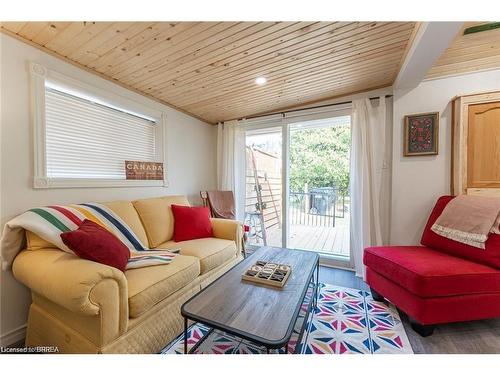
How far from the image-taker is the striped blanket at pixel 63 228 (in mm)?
1356

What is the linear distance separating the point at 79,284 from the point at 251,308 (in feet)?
2.74

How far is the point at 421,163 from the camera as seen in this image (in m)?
2.35

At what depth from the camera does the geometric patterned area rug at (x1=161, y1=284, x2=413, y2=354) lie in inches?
56.1

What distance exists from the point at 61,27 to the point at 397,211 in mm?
3336

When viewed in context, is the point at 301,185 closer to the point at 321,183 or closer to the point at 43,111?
the point at 321,183

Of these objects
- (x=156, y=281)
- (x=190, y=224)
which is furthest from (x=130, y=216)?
(x=156, y=281)

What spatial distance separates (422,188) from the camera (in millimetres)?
2344

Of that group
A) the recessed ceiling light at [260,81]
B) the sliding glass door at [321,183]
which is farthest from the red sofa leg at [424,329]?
the recessed ceiling light at [260,81]

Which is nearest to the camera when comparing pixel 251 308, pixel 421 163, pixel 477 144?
pixel 251 308

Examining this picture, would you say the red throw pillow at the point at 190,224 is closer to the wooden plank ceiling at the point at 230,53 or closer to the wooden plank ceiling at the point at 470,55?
the wooden plank ceiling at the point at 230,53

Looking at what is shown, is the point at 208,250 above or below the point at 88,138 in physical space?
below

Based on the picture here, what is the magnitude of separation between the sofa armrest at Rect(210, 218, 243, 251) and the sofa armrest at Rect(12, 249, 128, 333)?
135 cm

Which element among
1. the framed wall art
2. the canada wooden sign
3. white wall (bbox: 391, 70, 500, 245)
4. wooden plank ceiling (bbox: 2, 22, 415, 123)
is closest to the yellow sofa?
the canada wooden sign

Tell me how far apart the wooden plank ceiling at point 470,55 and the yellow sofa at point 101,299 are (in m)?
2.80
